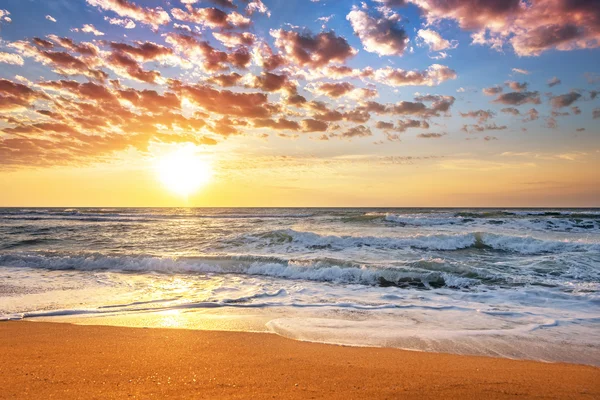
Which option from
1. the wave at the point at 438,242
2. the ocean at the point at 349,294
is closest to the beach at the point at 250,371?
the ocean at the point at 349,294

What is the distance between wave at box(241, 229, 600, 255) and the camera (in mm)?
15477

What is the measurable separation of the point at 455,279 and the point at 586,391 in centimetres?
664

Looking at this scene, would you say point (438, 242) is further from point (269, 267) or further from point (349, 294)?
point (349, 294)

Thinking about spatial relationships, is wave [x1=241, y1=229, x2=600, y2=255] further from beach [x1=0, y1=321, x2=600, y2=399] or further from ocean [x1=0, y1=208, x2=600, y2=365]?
beach [x1=0, y1=321, x2=600, y2=399]

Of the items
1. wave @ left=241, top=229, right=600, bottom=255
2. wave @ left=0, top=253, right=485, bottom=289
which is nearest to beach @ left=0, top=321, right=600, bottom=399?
wave @ left=0, top=253, right=485, bottom=289

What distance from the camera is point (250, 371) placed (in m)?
3.45

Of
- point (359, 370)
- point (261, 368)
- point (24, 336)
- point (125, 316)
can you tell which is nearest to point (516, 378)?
point (359, 370)

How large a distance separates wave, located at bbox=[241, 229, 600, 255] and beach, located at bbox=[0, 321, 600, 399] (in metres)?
11.9

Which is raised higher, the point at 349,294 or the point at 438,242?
the point at 438,242

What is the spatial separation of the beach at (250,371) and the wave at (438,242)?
1193cm

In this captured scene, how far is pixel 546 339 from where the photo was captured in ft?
16.0

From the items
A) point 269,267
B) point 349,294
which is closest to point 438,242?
point 269,267

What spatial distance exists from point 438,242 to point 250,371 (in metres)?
15.3

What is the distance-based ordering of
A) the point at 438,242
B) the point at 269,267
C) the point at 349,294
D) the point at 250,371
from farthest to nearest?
the point at 438,242 → the point at 269,267 → the point at 349,294 → the point at 250,371
